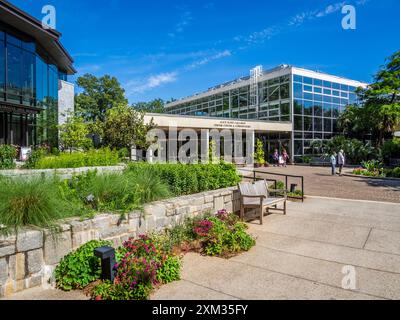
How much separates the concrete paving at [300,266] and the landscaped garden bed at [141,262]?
147 millimetres

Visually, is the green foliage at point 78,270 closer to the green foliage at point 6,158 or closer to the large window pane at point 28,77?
the green foliage at point 6,158

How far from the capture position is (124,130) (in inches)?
533

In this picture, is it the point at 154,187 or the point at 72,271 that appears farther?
the point at 154,187

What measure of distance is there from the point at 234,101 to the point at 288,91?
278 inches

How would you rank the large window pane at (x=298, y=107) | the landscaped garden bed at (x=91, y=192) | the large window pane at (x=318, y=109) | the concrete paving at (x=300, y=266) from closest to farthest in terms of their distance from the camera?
the concrete paving at (x=300, y=266) → the landscaped garden bed at (x=91, y=192) → the large window pane at (x=298, y=107) → the large window pane at (x=318, y=109)

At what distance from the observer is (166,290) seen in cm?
344

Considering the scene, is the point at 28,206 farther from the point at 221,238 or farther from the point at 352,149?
the point at 352,149

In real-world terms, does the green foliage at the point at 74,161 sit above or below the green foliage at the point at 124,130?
below

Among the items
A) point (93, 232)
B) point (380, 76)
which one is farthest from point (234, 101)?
point (93, 232)

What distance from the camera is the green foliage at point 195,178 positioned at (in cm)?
657

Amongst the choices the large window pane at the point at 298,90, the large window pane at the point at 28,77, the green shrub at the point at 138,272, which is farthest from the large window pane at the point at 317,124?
the green shrub at the point at 138,272

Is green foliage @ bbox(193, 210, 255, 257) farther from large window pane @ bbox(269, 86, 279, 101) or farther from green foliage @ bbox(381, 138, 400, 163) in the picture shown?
large window pane @ bbox(269, 86, 279, 101)

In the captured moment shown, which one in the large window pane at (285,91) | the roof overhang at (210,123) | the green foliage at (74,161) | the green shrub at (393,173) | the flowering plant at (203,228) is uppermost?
the large window pane at (285,91)

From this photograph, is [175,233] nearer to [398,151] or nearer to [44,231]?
[44,231]
